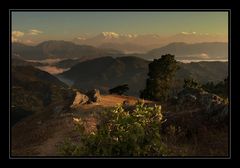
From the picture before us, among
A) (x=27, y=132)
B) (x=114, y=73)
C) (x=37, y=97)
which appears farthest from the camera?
(x=114, y=73)

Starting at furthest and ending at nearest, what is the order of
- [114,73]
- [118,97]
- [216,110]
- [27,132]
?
[114,73] → [118,97] → [27,132] → [216,110]

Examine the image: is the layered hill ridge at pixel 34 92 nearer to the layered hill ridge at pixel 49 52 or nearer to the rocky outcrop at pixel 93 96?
the layered hill ridge at pixel 49 52

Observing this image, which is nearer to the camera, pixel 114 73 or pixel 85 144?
pixel 85 144

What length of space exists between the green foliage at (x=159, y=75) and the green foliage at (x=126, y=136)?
154 feet

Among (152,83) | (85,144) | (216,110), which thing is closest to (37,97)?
(152,83)

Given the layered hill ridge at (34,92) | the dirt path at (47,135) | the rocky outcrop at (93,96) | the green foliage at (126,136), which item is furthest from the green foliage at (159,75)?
the green foliage at (126,136)

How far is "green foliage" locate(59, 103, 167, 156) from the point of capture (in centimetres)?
979

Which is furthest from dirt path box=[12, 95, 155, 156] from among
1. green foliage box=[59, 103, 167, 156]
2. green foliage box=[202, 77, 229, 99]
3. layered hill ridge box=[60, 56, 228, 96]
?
layered hill ridge box=[60, 56, 228, 96]

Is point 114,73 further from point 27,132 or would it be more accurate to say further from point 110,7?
point 110,7

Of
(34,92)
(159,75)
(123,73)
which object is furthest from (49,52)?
(159,75)

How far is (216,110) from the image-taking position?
25.7m

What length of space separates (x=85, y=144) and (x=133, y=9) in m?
5.11
